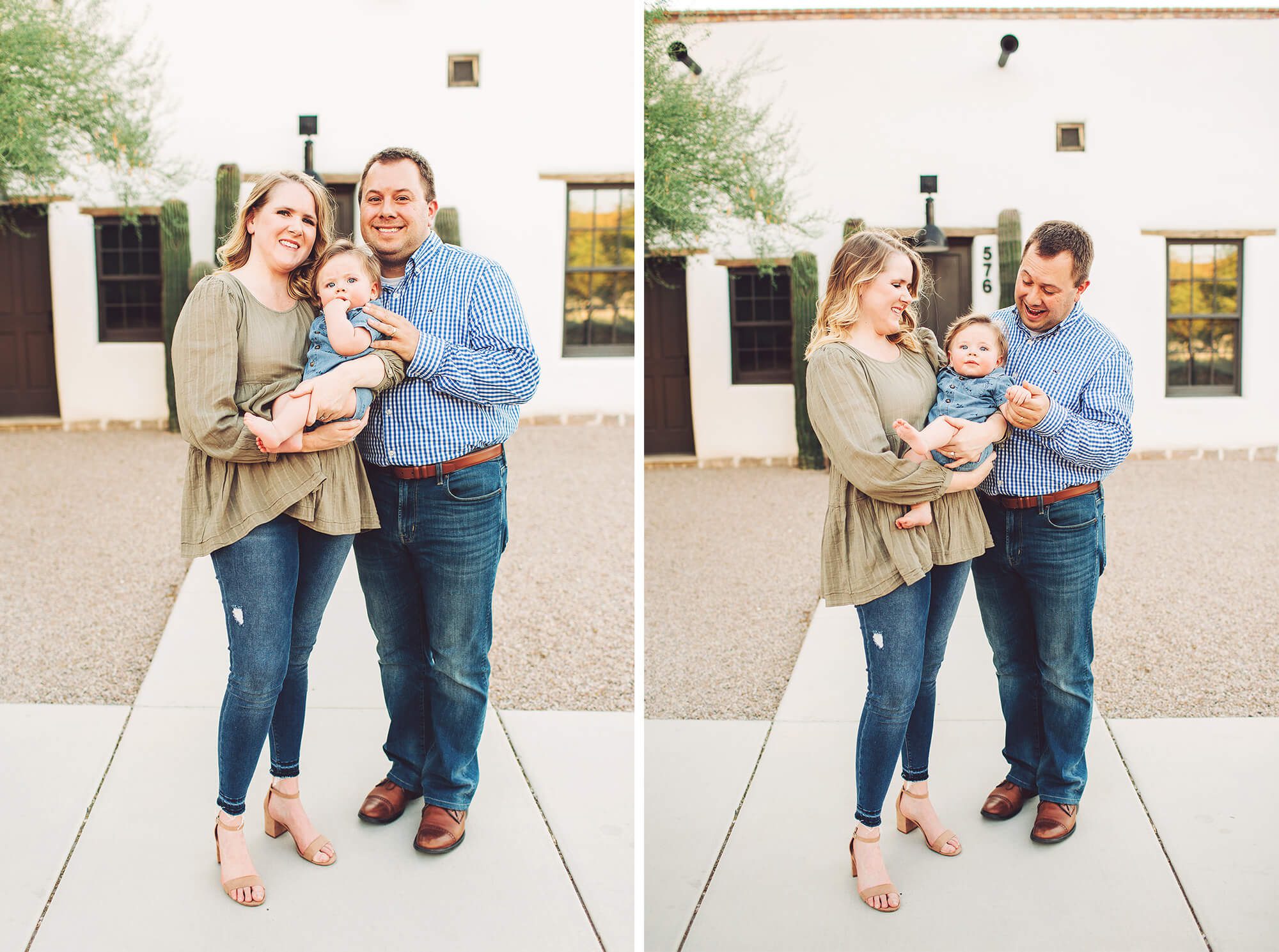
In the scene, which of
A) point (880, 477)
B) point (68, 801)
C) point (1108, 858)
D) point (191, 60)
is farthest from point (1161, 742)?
point (191, 60)

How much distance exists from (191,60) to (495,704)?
87.5 inches

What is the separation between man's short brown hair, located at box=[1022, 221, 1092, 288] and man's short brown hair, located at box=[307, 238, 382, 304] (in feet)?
5.01

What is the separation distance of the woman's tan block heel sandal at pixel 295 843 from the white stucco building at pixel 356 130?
119 centimetres

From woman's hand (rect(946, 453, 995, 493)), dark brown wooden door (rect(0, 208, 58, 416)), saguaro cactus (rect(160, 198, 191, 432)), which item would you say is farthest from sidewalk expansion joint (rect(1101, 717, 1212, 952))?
dark brown wooden door (rect(0, 208, 58, 416))

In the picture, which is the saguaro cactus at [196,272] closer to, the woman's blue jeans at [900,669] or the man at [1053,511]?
the woman's blue jeans at [900,669]

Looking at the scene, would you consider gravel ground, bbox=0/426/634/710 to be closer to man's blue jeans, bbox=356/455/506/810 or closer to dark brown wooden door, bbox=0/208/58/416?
dark brown wooden door, bbox=0/208/58/416

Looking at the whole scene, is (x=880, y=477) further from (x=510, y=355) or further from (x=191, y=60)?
(x=191, y=60)

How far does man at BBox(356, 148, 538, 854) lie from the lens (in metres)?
2.25

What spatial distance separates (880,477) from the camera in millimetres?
2041

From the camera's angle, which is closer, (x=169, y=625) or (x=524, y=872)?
(x=524, y=872)

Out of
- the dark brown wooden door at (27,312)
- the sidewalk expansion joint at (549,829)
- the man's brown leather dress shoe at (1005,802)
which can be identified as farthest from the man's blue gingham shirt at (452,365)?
the man's brown leather dress shoe at (1005,802)

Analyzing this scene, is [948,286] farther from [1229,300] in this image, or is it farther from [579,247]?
[579,247]

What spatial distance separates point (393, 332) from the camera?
213 centimetres

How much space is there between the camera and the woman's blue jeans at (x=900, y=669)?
2180 mm
